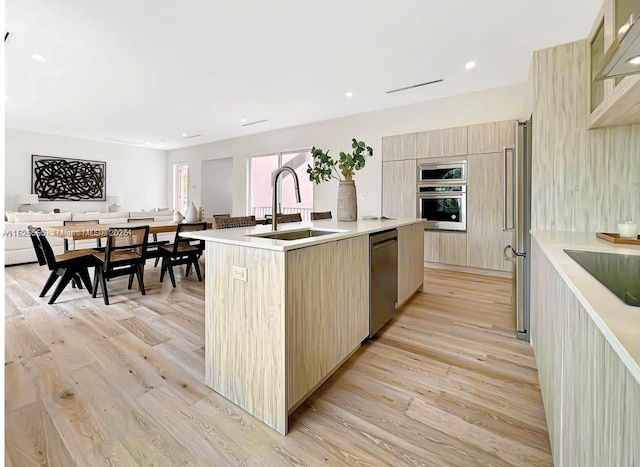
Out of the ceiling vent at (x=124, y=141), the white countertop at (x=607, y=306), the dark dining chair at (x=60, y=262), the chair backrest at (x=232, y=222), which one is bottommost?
the dark dining chair at (x=60, y=262)

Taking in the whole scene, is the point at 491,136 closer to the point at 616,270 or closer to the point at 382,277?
the point at 382,277

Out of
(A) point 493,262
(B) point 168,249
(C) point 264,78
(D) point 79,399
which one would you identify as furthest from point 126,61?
(A) point 493,262

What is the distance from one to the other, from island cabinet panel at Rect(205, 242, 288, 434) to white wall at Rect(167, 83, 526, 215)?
4.41m

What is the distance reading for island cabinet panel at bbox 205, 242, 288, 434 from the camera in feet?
4.80

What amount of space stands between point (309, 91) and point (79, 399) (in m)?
4.40

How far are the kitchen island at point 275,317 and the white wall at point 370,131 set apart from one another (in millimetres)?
3897

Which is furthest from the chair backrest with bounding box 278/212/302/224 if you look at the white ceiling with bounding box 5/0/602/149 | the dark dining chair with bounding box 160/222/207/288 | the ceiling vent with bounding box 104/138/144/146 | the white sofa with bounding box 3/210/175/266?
the ceiling vent with bounding box 104/138/144/146

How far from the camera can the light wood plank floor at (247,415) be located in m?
1.35

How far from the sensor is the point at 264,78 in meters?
4.25

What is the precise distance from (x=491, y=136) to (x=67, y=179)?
949 cm

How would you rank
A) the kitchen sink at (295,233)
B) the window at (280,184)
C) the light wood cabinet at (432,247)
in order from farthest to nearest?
the window at (280,184), the light wood cabinet at (432,247), the kitchen sink at (295,233)

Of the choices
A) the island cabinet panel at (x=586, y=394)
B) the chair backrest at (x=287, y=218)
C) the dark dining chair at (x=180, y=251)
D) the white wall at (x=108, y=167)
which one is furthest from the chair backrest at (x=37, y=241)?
the white wall at (x=108, y=167)

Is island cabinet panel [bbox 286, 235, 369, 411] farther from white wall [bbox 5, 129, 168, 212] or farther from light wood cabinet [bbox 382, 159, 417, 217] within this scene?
white wall [bbox 5, 129, 168, 212]

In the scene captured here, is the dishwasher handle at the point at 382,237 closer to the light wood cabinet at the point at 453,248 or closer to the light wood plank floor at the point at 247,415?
Answer: the light wood plank floor at the point at 247,415
